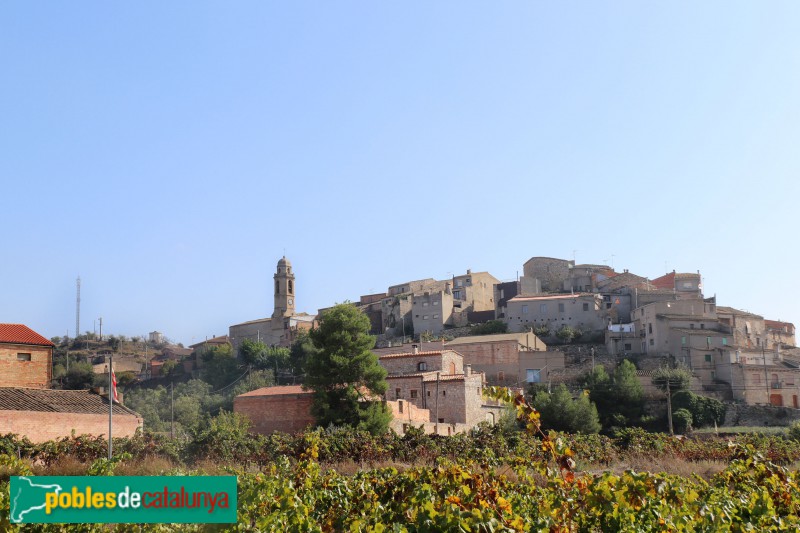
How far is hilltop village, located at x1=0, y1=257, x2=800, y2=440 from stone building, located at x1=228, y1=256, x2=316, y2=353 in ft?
0.51

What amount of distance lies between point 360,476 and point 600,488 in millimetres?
5261

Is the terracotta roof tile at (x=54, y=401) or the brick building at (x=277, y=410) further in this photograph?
the brick building at (x=277, y=410)

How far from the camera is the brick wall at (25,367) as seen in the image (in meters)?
Answer: 32.2

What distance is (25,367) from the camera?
3281 centimetres

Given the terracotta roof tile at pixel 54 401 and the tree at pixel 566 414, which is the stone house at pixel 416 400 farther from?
the terracotta roof tile at pixel 54 401

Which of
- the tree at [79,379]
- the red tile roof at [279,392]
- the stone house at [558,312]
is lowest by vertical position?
the red tile roof at [279,392]

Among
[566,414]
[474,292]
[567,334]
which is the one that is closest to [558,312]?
[567,334]

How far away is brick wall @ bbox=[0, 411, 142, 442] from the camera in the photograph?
25.0 meters

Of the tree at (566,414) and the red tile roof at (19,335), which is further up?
the red tile roof at (19,335)

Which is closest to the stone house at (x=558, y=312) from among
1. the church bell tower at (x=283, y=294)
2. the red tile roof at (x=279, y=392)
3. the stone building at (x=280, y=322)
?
the stone building at (x=280, y=322)

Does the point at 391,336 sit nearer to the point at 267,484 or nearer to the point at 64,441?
the point at 64,441

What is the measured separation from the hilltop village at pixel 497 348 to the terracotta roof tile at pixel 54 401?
84mm

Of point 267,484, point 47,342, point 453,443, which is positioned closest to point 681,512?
point 267,484

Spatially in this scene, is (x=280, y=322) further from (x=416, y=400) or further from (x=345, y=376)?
(x=345, y=376)
